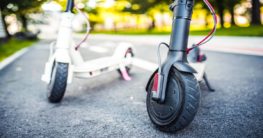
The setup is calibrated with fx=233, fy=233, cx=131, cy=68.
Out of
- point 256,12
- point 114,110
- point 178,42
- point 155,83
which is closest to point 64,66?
point 114,110

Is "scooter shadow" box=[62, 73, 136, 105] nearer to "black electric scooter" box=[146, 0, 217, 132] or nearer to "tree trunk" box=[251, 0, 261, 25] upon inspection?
"black electric scooter" box=[146, 0, 217, 132]

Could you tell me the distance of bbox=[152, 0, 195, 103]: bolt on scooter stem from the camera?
2072 mm

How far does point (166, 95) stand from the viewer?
2143 mm

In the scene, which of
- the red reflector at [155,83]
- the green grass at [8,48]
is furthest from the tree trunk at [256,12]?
the red reflector at [155,83]

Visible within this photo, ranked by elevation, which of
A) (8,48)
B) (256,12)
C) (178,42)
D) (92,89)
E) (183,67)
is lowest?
(8,48)

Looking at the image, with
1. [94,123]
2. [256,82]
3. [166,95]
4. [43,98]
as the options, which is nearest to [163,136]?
[166,95]

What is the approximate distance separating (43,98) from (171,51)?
2.22 m

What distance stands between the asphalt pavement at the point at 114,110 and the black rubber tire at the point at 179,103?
0.43ft

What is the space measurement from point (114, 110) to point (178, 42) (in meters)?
1.23

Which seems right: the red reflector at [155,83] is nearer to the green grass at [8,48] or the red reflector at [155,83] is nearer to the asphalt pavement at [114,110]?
the asphalt pavement at [114,110]

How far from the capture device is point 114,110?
285cm

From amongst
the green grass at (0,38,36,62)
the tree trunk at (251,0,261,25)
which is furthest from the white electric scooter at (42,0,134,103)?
the tree trunk at (251,0,261,25)

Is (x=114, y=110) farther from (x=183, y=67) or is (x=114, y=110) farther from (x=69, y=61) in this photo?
(x=183, y=67)

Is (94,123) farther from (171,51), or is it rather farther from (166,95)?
(171,51)
